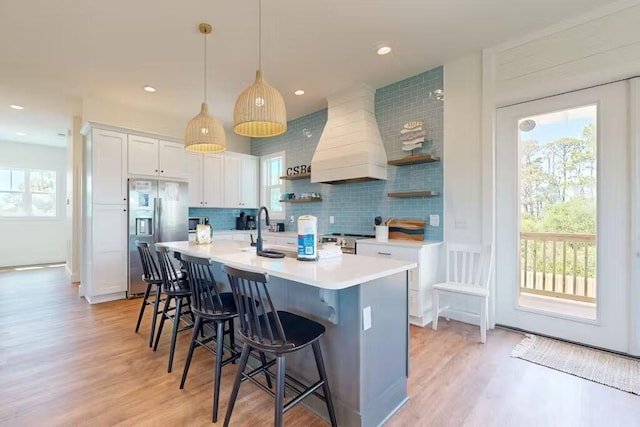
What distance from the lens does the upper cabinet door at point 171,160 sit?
4762mm

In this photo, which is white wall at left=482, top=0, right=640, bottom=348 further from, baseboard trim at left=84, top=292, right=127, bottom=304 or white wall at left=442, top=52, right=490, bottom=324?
baseboard trim at left=84, top=292, right=127, bottom=304

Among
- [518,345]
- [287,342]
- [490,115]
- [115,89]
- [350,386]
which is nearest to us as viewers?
[287,342]

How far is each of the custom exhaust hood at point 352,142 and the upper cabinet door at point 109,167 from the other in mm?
2851

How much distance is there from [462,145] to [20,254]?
9.48m

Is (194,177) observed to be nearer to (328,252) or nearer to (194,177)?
(194,177)

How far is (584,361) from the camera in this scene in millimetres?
2447

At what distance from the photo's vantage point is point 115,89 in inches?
165

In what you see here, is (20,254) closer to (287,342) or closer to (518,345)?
(287,342)

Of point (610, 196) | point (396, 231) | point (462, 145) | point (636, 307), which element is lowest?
point (636, 307)

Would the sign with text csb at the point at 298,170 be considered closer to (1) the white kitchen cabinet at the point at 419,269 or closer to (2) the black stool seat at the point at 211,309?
(1) the white kitchen cabinet at the point at 419,269

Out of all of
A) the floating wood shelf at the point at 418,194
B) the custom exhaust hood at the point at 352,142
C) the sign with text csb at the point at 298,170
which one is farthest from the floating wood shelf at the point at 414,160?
the sign with text csb at the point at 298,170

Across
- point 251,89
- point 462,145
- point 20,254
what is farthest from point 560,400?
point 20,254

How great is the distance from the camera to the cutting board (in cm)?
377

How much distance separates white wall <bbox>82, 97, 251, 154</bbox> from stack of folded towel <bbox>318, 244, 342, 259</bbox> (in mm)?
3952
